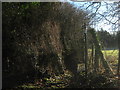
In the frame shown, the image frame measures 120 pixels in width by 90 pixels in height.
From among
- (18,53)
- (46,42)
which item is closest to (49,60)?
(46,42)

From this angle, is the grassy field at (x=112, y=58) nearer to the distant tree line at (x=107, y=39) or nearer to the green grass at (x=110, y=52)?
the green grass at (x=110, y=52)

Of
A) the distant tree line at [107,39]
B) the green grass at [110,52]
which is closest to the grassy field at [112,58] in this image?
the green grass at [110,52]

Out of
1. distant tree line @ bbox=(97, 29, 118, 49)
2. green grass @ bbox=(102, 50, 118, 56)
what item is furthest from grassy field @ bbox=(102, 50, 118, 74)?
distant tree line @ bbox=(97, 29, 118, 49)

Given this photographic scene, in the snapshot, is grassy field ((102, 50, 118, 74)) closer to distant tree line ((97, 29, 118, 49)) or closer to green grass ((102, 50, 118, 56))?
green grass ((102, 50, 118, 56))

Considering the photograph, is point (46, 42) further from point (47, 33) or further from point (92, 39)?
point (92, 39)

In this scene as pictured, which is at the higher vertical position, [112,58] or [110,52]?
[110,52]

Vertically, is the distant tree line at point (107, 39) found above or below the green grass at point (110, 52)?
above

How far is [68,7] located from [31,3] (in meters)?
0.90

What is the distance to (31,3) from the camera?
3.71m

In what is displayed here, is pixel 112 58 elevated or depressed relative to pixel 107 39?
depressed

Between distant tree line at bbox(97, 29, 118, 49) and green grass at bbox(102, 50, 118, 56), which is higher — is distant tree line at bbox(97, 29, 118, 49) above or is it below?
above

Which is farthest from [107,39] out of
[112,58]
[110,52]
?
[112,58]

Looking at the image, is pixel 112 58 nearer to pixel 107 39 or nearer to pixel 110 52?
pixel 110 52

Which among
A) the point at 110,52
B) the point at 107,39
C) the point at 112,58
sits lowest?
the point at 112,58
